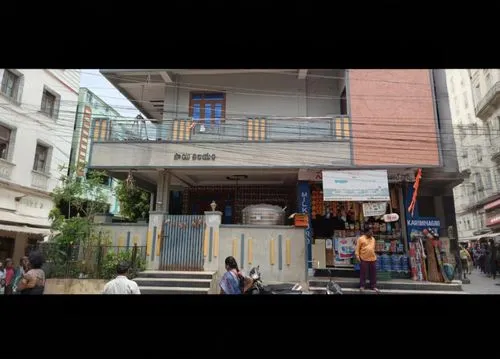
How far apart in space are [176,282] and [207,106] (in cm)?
637

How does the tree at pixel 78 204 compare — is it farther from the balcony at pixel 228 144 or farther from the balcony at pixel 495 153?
the balcony at pixel 495 153

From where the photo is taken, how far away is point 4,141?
1466 centimetres

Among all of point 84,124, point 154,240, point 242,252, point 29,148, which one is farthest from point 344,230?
point 84,124

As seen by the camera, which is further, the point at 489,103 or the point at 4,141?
the point at 489,103

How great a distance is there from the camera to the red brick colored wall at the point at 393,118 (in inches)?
426

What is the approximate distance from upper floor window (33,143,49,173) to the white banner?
14.4 metres

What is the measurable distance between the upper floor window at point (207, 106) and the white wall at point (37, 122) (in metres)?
5.04

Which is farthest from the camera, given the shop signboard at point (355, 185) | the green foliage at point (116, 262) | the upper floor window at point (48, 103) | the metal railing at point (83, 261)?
the upper floor window at point (48, 103)

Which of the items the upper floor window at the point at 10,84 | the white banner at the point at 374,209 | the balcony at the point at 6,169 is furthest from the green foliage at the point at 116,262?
the upper floor window at the point at 10,84

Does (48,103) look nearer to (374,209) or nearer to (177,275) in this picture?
(177,275)

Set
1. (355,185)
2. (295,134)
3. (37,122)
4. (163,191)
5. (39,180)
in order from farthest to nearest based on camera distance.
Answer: (37,122)
(39,180)
(163,191)
(295,134)
(355,185)

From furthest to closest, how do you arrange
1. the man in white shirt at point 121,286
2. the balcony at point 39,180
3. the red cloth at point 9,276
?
the balcony at point 39,180 → the red cloth at point 9,276 → the man in white shirt at point 121,286

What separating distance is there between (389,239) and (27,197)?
14.7 m

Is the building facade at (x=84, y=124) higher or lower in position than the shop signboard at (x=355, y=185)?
higher
